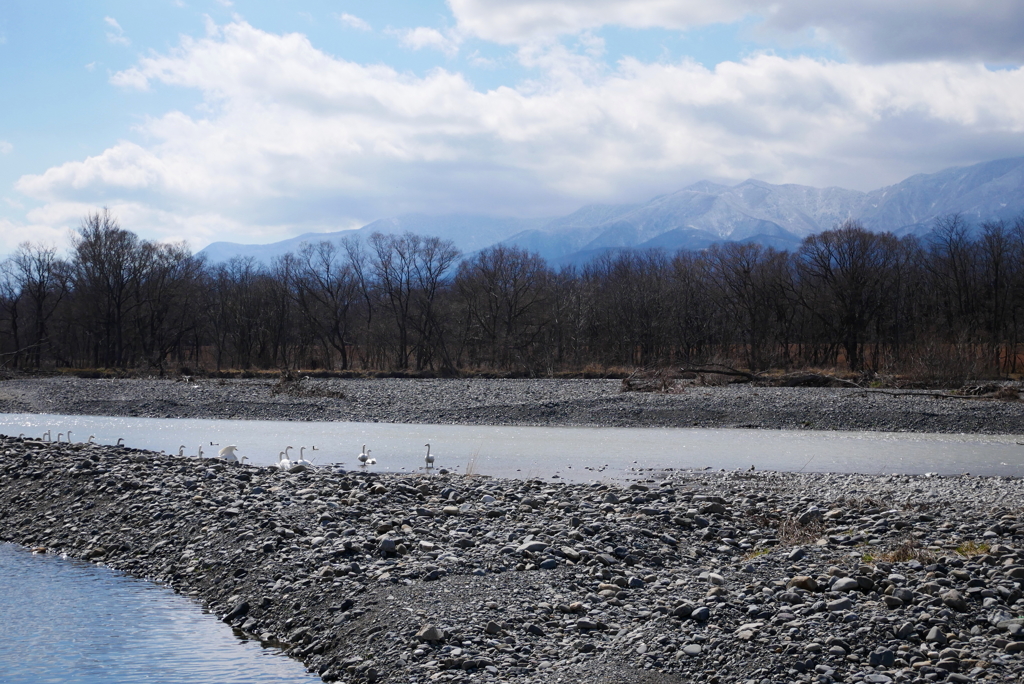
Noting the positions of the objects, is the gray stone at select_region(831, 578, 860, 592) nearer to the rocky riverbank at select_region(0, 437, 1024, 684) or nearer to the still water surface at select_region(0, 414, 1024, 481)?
the rocky riverbank at select_region(0, 437, 1024, 684)

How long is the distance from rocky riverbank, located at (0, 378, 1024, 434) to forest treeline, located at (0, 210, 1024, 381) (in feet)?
51.6

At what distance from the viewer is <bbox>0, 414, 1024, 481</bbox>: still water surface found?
19.3m

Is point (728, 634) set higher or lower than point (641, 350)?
lower

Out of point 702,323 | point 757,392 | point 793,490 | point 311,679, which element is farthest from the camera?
point 702,323

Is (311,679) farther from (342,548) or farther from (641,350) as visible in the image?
(641,350)

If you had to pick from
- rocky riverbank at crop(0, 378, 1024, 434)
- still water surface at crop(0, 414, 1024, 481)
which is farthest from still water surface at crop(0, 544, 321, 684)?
rocky riverbank at crop(0, 378, 1024, 434)

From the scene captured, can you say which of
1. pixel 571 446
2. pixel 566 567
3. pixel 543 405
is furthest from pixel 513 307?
pixel 566 567

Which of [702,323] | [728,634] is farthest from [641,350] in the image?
[728,634]

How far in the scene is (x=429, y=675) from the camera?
648 cm

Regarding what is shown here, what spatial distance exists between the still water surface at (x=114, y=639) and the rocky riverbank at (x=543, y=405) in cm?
2271

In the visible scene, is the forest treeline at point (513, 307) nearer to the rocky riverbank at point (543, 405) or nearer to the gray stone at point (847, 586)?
the rocky riverbank at point (543, 405)

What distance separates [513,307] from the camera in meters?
63.8

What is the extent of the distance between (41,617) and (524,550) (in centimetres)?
530

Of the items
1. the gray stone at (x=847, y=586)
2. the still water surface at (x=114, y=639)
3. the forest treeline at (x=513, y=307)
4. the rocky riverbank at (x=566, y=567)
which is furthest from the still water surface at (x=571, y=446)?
the forest treeline at (x=513, y=307)
